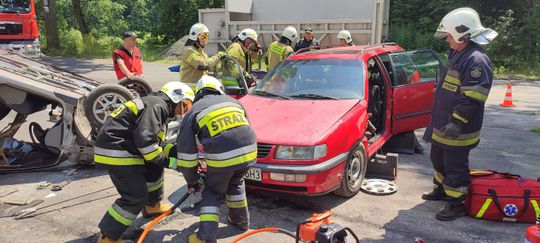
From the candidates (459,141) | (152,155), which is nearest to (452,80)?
(459,141)

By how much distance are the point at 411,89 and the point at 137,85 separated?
3747 millimetres

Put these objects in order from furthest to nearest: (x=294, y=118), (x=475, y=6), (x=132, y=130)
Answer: (x=475, y=6) < (x=294, y=118) < (x=132, y=130)

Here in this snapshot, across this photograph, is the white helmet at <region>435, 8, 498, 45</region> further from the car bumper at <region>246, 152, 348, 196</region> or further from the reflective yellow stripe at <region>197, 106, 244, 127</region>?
the reflective yellow stripe at <region>197, 106, 244, 127</region>

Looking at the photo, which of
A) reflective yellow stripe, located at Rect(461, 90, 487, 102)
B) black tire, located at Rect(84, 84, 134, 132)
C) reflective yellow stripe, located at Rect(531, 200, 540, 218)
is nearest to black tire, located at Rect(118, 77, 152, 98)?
black tire, located at Rect(84, 84, 134, 132)

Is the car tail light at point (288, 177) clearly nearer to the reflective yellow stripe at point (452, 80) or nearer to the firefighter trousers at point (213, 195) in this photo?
the firefighter trousers at point (213, 195)

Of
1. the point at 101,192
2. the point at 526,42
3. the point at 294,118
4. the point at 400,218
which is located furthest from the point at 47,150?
the point at 526,42

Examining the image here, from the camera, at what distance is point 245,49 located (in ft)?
23.0

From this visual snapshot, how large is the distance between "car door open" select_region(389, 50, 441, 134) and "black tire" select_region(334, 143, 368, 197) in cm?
110

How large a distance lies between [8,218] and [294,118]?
2.85 m

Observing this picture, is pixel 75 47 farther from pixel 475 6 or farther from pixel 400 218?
pixel 400 218

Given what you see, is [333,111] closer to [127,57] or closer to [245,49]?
[245,49]

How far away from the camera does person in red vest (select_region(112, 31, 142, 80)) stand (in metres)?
6.46

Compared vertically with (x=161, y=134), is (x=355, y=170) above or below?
below

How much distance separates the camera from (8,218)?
4.11 meters
